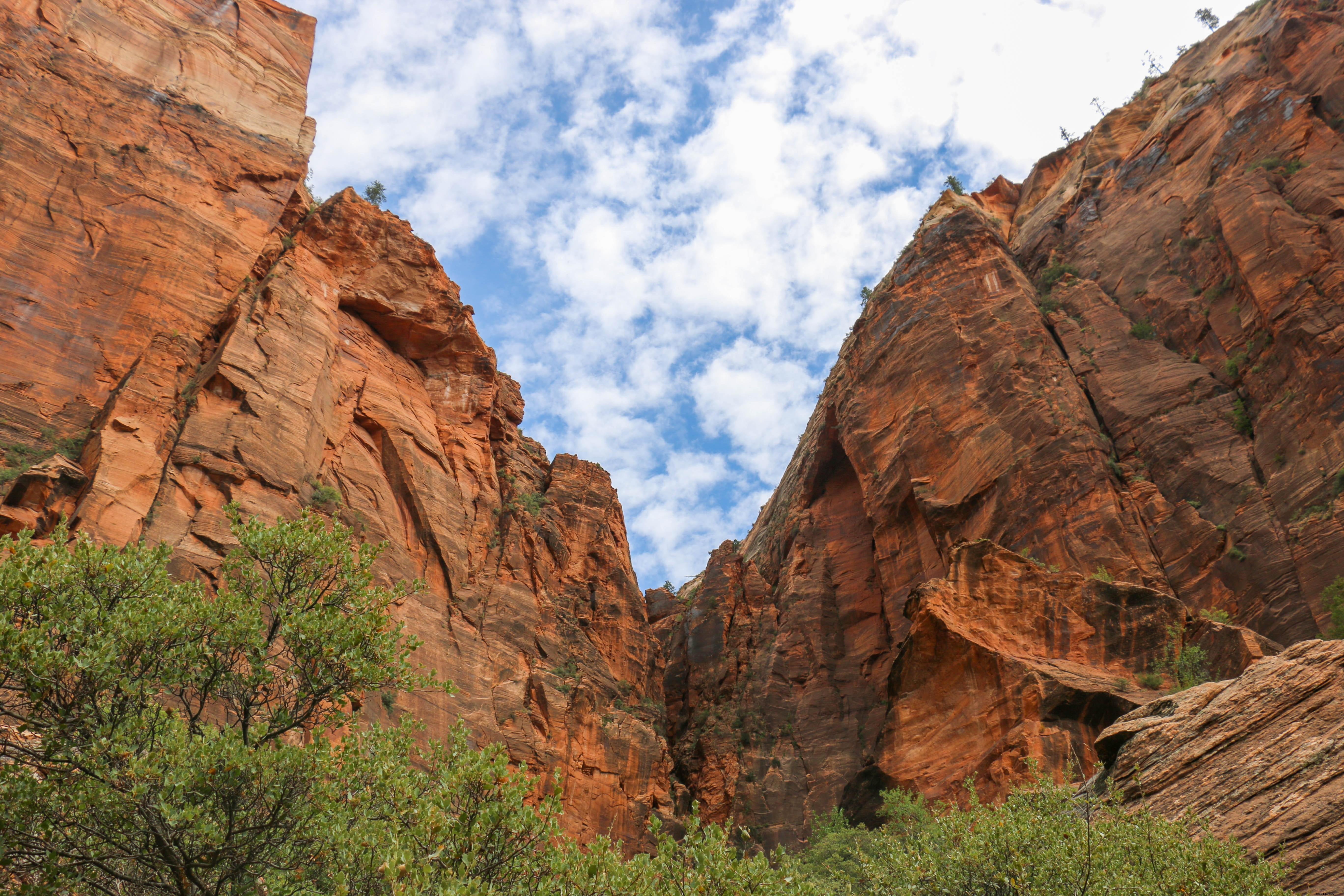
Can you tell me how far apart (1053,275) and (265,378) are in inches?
1803

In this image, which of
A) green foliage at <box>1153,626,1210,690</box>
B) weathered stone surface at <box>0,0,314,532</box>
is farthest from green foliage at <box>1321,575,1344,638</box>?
weathered stone surface at <box>0,0,314,532</box>

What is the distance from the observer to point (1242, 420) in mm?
39719

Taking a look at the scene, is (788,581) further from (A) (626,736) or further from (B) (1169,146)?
(B) (1169,146)

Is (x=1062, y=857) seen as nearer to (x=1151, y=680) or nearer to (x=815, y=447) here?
(x=1151, y=680)

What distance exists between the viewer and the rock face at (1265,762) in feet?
58.5

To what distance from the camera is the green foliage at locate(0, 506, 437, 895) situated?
13.6m

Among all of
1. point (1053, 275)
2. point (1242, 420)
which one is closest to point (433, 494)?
point (1242, 420)

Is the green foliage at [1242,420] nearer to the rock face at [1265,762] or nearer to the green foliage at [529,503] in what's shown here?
the rock face at [1265,762]

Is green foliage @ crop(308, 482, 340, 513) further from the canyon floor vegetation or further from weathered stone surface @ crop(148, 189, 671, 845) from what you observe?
the canyon floor vegetation

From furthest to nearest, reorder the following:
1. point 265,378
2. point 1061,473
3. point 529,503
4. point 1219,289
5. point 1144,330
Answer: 1. point 529,503
2. point 1144,330
3. point 1219,289
4. point 1061,473
5. point 265,378

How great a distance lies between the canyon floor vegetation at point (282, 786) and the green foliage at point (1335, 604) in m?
17.0

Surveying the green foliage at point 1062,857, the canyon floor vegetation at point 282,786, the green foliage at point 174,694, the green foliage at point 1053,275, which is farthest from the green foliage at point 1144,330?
the green foliage at point 174,694

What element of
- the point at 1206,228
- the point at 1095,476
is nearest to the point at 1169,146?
the point at 1206,228

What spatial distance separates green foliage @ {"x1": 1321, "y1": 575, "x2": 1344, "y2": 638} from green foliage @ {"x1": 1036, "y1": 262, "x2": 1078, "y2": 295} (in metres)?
25.9
